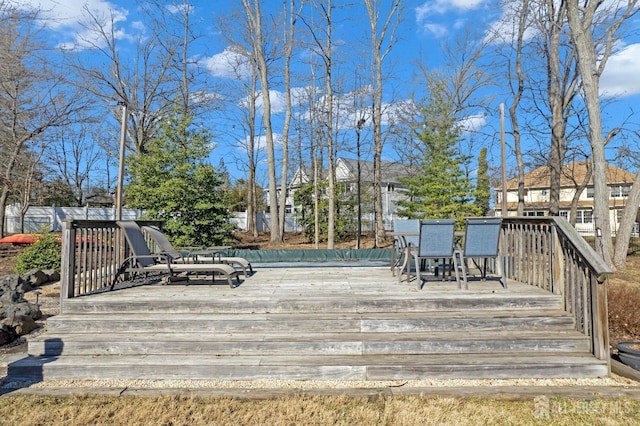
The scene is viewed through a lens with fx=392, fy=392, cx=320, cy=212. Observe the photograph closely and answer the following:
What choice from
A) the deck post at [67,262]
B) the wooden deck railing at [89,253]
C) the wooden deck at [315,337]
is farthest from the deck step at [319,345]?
the wooden deck railing at [89,253]

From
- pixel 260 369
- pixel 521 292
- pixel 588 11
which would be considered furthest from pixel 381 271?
pixel 588 11

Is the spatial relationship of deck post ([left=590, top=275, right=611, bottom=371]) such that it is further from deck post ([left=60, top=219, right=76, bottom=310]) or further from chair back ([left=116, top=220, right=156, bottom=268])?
deck post ([left=60, top=219, right=76, bottom=310])

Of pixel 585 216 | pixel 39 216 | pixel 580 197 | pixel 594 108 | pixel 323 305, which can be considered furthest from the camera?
pixel 580 197

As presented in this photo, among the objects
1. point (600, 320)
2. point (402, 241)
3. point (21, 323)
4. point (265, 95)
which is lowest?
point (21, 323)

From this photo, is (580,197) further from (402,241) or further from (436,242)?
(436,242)

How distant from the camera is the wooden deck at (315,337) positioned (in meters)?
3.39

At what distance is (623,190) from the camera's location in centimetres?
2980

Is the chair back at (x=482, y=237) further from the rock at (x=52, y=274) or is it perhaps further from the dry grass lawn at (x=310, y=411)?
the rock at (x=52, y=274)

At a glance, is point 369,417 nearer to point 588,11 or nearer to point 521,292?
point 521,292

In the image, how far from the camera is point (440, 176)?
46.1 ft

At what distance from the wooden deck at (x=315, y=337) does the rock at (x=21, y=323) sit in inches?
42.7

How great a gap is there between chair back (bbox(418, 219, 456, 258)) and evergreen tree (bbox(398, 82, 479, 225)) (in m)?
9.29

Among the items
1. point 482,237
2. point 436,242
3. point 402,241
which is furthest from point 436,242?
point 402,241

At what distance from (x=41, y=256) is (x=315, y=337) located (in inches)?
320
